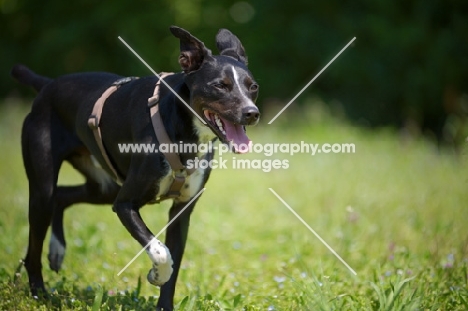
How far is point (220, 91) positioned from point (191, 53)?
12.2 inches

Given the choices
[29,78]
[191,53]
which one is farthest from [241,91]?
[29,78]

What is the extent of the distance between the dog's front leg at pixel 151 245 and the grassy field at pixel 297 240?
228mm

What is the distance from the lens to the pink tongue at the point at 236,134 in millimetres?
3732

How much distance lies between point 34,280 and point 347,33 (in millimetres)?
10725

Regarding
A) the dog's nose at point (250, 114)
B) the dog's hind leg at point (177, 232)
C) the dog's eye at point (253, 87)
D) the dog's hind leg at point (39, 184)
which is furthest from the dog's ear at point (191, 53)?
the dog's hind leg at point (39, 184)

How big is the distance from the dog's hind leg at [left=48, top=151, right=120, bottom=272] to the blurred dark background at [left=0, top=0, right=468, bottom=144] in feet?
26.9

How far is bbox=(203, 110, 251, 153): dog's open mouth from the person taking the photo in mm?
3746

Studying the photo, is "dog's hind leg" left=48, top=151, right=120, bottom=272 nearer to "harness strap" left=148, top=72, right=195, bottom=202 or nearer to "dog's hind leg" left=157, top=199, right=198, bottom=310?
"dog's hind leg" left=157, top=199, right=198, bottom=310

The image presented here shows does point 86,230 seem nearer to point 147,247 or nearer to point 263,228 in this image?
point 263,228

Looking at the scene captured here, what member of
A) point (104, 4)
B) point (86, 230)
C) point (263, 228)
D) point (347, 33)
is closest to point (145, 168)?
point (86, 230)

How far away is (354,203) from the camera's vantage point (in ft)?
22.3

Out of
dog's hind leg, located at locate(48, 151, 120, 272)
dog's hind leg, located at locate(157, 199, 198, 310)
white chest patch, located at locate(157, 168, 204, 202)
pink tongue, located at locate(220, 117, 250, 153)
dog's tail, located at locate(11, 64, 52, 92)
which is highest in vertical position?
pink tongue, located at locate(220, 117, 250, 153)

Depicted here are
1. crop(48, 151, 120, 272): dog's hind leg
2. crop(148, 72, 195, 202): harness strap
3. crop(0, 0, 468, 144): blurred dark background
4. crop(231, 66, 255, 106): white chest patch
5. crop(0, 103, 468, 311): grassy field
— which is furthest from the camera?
crop(0, 0, 468, 144): blurred dark background

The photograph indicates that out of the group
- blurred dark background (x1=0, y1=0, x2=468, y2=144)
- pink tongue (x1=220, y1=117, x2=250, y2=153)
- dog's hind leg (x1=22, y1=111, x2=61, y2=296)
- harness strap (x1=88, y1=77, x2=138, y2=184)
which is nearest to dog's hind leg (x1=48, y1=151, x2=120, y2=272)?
dog's hind leg (x1=22, y1=111, x2=61, y2=296)
